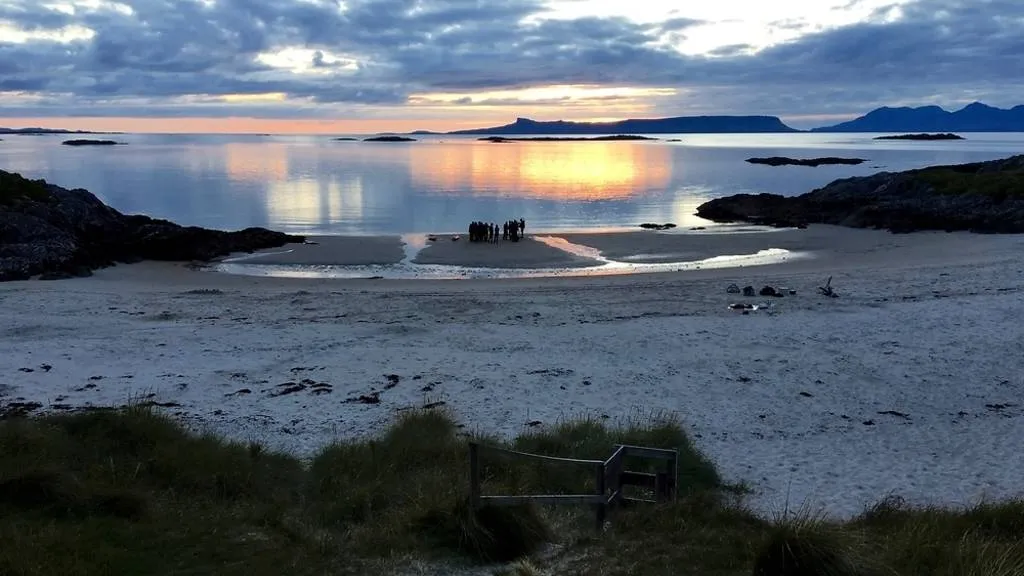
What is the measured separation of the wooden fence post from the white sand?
3782 millimetres

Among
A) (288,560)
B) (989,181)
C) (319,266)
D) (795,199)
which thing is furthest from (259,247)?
(989,181)

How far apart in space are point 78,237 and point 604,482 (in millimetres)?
28351

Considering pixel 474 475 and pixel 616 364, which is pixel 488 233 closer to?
pixel 616 364

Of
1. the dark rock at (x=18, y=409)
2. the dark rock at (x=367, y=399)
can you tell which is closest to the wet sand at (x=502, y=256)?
the dark rock at (x=367, y=399)

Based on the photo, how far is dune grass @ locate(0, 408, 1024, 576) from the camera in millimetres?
6465

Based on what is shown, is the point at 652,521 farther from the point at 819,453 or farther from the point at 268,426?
the point at 268,426

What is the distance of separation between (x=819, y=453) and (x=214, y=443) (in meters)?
8.06

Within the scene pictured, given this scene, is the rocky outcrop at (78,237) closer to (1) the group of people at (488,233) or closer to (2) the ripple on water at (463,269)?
(2) the ripple on water at (463,269)

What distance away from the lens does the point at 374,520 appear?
25.5 feet

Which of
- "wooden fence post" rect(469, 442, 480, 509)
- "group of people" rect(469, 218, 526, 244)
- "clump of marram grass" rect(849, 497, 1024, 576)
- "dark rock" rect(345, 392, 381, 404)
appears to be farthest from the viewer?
"group of people" rect(469, 218, 526, 244)

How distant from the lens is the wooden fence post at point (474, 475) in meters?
7.06

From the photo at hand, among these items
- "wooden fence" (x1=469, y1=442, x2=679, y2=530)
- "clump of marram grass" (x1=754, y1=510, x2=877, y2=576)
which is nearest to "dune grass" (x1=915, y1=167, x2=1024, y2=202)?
"wooden fence" (x1=469, y1=442, x2=679, y2=530)

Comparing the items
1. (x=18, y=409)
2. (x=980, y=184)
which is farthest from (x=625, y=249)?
(x=18, y=409)

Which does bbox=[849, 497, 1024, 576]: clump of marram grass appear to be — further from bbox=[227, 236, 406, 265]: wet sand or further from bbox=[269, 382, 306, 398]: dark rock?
bbox=[227, 236, 406, 265]: wet sand
